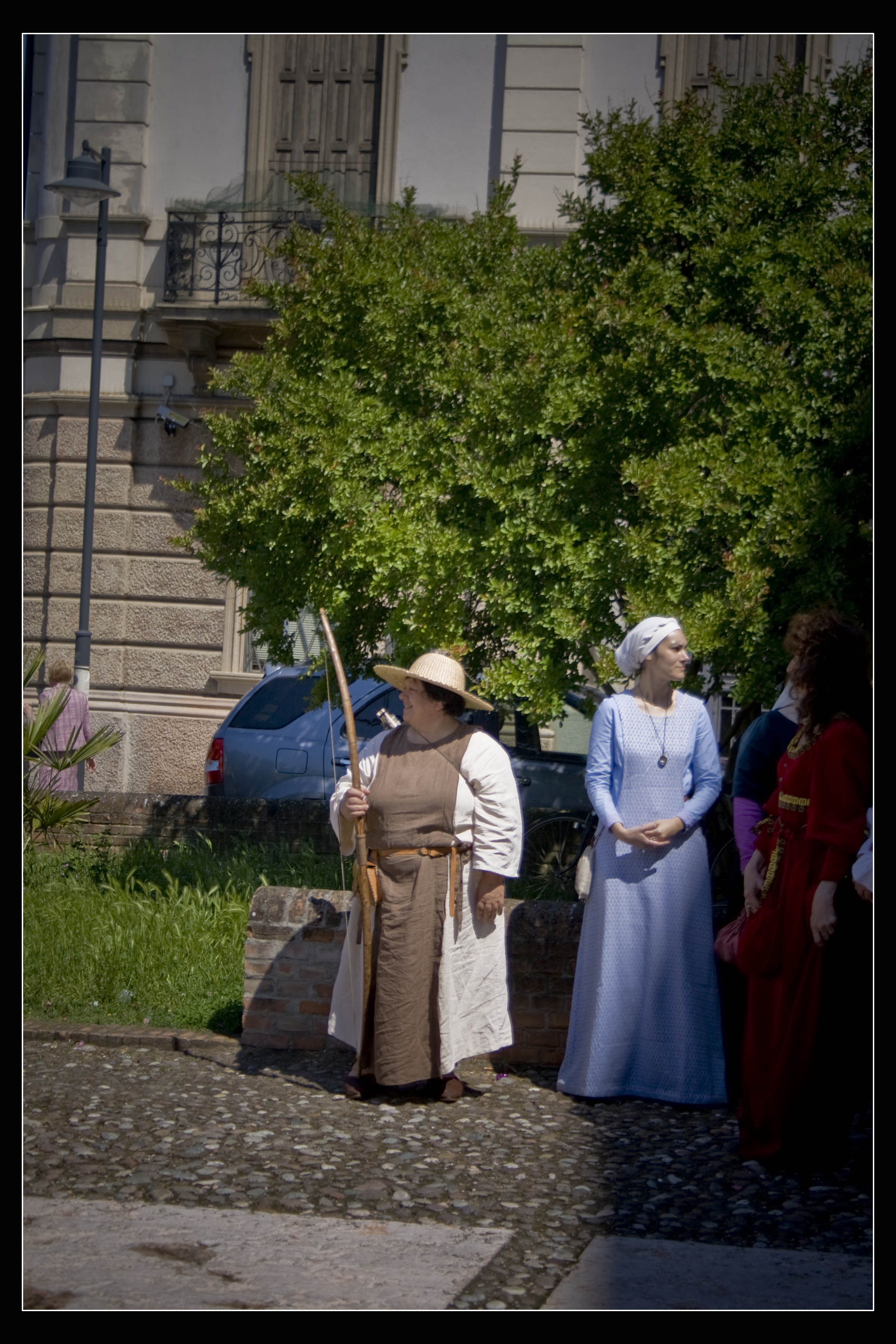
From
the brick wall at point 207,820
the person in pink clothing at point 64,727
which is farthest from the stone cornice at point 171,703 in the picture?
the brick wall at point 207,820

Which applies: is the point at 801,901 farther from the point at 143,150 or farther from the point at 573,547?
the point at 143,150

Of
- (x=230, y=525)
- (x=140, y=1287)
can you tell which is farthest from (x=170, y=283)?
(x=140, y=1287)

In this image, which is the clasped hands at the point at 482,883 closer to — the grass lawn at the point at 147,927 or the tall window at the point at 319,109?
the grass lawn at the point at 147,927

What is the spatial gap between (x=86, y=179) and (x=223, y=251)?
3.85 meters

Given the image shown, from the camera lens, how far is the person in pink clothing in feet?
26.0

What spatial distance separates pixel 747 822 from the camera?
16.7 feet

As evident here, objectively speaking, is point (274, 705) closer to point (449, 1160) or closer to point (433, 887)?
point (433, 887)

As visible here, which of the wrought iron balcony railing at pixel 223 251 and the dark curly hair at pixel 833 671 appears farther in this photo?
the wrought iron balcony railing at pixel 223 251

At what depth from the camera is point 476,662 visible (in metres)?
7.82

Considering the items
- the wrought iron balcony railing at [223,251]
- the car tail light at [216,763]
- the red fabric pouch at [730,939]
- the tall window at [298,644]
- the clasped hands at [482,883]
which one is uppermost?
the wrought iron balcony railing at [223,251]

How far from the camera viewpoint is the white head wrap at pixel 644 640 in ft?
17.6

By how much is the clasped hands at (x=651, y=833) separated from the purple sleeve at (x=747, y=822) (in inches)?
10.9

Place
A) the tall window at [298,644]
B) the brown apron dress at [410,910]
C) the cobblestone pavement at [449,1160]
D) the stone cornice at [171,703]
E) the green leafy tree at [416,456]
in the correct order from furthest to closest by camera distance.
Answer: the stone cornice at [171,703], the tall window at [298,644], the green leafy tree at [416,456], the brown apron dress at [410,910], the cobblestone pavement at [449,1160]

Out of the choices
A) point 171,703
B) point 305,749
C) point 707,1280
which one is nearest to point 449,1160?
point 707,1280
